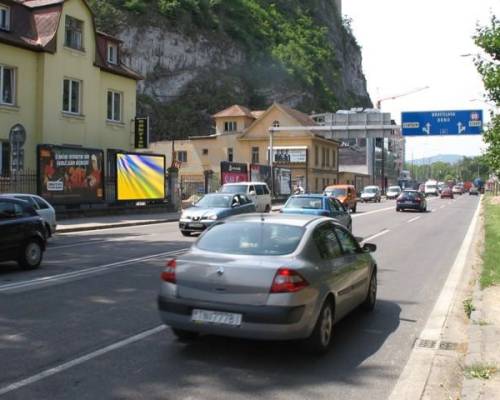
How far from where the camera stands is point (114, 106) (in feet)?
118

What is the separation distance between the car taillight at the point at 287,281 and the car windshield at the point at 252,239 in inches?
15.7

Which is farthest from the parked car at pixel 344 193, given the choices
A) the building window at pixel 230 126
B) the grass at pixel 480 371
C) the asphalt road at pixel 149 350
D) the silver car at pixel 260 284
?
the building window at pixel 230 126

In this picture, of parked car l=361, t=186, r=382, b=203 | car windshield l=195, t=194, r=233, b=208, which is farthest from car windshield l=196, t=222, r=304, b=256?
parked car l=361, t=186, r=382, b=203

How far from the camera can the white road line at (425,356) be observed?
5.16 metres

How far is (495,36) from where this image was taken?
10.3 metres

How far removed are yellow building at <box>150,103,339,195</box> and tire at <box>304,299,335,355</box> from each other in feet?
205

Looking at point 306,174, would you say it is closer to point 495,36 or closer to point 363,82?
point 495,36

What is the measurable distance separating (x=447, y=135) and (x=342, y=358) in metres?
38.1

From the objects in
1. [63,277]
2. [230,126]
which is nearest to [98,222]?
[63,277]

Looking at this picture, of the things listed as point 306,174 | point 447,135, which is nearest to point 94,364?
point 447,135

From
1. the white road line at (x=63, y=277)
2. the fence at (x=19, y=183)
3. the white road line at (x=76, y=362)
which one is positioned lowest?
the white road line at (x=63, y=277)

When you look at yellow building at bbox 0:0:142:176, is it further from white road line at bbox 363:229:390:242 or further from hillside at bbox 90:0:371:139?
hillside at bbox 90:0:371:139

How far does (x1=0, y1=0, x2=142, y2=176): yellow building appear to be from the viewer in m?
28.9

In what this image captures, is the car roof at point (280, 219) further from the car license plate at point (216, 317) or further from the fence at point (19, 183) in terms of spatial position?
the fence at point (19, 183)
